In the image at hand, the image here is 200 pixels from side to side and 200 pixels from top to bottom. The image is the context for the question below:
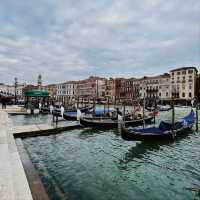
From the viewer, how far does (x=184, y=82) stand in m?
68.2

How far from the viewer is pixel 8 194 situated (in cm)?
411

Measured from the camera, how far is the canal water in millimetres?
5934

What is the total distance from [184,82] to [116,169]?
66.5 meters

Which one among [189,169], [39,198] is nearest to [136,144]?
[189,169]

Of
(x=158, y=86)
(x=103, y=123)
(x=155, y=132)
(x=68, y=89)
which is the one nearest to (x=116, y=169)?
(x=155, y=132)

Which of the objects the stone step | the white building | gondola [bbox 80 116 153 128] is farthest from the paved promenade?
the white building

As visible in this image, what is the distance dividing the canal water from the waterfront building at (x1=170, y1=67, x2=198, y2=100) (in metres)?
59.8

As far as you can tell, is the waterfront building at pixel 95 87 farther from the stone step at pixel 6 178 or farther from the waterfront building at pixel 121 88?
the stone step at pixel 6 178

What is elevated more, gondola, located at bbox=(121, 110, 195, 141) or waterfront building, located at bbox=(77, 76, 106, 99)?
waterfront building, located at bbox=(77, 76, 106, 99)

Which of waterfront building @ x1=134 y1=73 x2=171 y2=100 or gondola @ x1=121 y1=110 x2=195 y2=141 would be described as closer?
gondola @ x1=121 y1=110 x2=195 y2=141

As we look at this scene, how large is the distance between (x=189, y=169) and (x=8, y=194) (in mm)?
6479

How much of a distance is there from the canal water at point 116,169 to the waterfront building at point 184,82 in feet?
196

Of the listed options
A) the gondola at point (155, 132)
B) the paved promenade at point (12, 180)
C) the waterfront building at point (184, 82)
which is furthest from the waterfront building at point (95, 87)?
the paved promenade at point (12, 180)

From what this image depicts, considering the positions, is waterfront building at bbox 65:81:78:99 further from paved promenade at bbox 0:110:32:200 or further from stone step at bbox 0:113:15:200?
paved promenade at bbox 0:110:32:200
